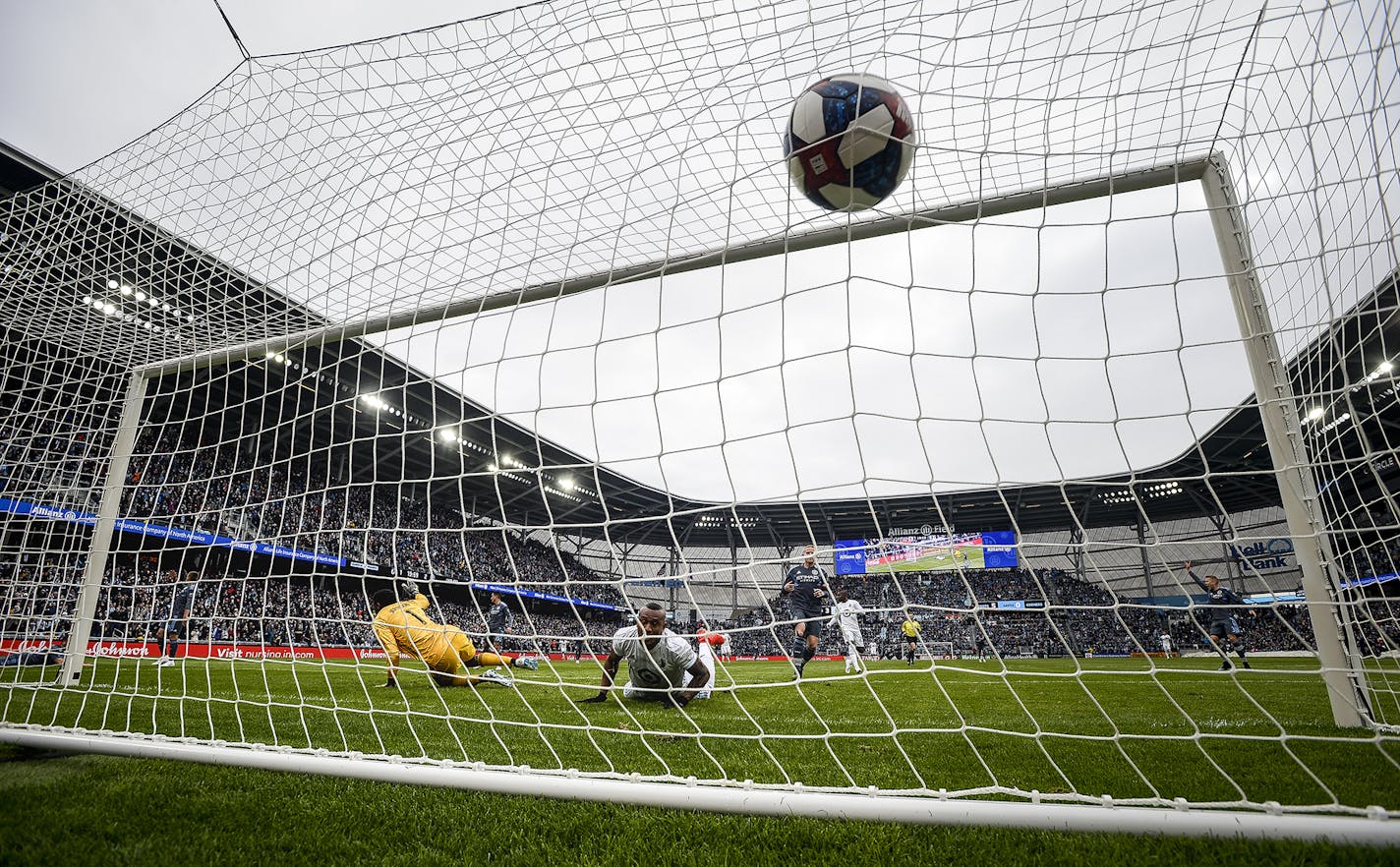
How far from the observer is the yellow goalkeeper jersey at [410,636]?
568 cm

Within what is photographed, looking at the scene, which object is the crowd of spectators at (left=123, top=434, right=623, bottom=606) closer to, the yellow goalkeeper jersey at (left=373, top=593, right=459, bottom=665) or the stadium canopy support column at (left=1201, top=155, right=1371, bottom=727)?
the yellow goalkeeper jersey at (left=373, top=593, right=459, bottom=665)

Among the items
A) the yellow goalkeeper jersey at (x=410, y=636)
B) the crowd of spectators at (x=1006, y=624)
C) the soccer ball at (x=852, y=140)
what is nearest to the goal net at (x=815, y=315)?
the soccer ball at (x=852, y=140)

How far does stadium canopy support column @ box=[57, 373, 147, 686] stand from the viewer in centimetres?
461

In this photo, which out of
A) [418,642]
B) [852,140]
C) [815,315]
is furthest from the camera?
[418,642]

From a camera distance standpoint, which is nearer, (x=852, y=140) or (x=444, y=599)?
(x=852, y=140)

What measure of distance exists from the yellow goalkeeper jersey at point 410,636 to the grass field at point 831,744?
1.77 feet

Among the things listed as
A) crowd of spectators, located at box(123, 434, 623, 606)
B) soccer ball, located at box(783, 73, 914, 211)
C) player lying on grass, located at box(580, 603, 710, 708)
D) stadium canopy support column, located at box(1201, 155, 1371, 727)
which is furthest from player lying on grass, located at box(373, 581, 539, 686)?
stadium canopy support column, located at box(1201, 155, 1371, 727)

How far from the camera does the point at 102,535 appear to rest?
15.8ft

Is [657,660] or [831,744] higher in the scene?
[657,660]

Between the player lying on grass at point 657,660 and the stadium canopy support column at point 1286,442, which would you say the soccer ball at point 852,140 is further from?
the player lying on grass at point 657,660

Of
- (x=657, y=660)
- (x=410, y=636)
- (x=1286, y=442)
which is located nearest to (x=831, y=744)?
(x=657, y=660)

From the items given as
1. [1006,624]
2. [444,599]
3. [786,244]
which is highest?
[786,244]

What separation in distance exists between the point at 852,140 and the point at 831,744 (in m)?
2.80

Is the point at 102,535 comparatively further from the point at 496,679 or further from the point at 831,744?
the point at 831,744
